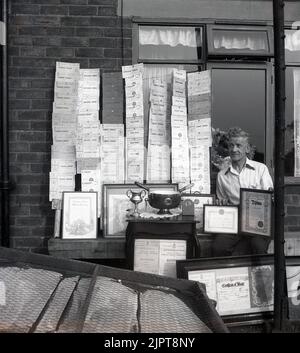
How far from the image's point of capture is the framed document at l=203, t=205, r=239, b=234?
468 cm

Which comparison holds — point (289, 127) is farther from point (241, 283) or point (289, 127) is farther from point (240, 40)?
point (241, 283)

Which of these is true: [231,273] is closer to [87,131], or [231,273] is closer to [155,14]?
[87,131]

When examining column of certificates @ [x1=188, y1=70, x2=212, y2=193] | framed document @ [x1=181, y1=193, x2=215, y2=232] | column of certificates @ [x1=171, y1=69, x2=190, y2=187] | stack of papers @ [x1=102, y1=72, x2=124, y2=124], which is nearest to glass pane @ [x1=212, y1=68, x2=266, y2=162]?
column of certificates @ [x1=188, y1=70, x2=212, y2=193]

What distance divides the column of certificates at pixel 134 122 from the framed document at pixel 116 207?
0.26 meters

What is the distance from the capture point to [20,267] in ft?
7.15

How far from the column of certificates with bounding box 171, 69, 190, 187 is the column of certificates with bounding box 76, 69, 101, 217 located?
0.88m

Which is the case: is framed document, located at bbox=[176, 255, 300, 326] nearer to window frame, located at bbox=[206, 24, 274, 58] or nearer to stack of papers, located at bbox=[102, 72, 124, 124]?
stack of papers, located at bbox=[102, 72, 124, 124]

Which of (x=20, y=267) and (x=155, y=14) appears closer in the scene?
(x=20, y=267)

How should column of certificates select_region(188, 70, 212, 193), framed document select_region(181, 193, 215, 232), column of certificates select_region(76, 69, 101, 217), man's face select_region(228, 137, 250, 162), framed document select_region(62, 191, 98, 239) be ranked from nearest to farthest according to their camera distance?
man's face select_region(228, 137, 250, 162) → framed document select_region(62, 191, 98, 239) → framed document select_region(181, 193, 215, 232) → column of certificates select_region(76, 69, 101, 217) → column of certificates select_region(188, 70, 212, 193)

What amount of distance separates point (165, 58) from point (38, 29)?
151cm
